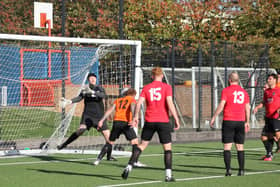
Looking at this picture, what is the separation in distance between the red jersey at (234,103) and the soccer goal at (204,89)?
410 inches

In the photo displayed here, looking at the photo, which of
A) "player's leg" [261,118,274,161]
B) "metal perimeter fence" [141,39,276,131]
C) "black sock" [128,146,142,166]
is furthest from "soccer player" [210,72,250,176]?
"metal perimeter fence" [141,39,276,131]

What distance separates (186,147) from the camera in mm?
19250

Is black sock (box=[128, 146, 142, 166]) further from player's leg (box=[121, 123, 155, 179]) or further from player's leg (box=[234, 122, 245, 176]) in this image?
player's leg (box=[234, 122, 245, 176])

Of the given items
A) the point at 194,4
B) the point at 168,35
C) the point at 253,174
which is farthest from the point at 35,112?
the point at 194,4

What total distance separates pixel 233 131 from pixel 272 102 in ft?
11.4

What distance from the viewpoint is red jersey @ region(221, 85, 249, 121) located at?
40.7 ft

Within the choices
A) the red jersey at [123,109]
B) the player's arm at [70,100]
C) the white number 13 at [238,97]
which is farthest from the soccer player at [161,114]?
the player's arm at [70,100]

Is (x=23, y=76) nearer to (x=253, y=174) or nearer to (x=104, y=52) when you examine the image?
(x=104, y=52)

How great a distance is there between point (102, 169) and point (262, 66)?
42.3 ft

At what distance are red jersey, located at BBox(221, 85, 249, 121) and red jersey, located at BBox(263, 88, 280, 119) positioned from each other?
3.29 metres

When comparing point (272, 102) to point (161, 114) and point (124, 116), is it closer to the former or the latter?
point (124, 116)

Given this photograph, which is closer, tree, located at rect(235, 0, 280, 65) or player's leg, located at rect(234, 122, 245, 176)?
player's leg, located at rect(234, 122, 245, 176)

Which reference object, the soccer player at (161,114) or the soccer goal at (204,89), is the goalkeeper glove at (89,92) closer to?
the soccer player at (161,114)

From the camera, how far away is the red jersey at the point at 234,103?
12406mm
